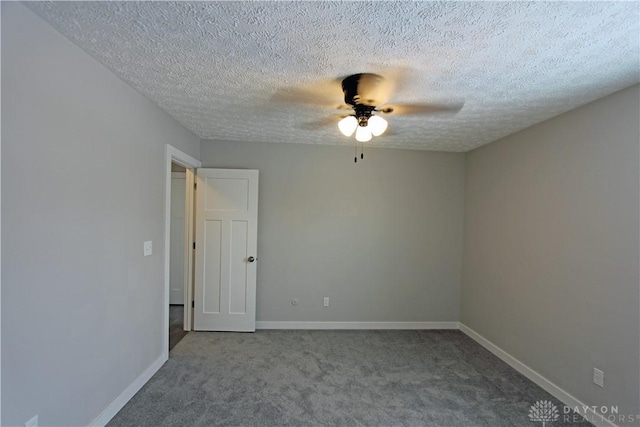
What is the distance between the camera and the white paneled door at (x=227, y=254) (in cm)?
382

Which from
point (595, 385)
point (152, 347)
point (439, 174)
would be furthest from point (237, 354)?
point (439, 174)

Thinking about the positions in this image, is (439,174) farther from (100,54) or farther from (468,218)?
(100,54)

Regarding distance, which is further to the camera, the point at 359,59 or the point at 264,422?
the point at 264,422

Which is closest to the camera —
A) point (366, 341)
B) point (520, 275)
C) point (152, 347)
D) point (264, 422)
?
point (264, 422)

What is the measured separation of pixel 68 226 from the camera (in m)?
1.73

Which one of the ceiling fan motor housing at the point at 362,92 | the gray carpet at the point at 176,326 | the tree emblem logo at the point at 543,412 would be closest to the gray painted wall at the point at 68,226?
the gray carpet at the point at 176,326

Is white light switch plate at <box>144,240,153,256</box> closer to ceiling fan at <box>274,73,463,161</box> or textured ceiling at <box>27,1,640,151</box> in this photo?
textured ceiling at <box>27,1,640,151</box>

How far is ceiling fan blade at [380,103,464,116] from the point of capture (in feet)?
8.39

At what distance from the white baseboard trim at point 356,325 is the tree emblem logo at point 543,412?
1.68 metres

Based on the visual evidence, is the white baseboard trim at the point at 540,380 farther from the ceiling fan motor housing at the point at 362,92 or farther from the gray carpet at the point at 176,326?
the gray carpet at the point at 176,326


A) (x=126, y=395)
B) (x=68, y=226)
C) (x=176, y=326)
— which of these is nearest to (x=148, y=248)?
(x=68, y=226)

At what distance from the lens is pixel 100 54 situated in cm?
183

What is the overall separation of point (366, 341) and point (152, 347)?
2315 mm

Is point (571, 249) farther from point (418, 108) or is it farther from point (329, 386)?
point (329, 386)
